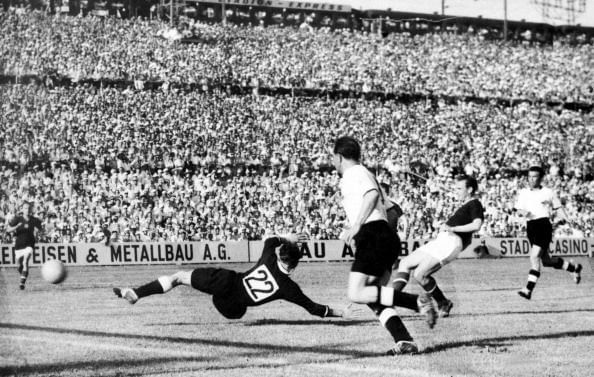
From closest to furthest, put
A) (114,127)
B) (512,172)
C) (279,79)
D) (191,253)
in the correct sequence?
(191,253), (114,127), (512,172), (279,79)

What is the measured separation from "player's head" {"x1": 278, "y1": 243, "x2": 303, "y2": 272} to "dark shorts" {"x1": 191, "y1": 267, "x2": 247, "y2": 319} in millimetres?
657

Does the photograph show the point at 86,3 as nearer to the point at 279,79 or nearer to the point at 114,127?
the point at 279,79

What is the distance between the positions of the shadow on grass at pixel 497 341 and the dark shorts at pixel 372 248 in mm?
1197

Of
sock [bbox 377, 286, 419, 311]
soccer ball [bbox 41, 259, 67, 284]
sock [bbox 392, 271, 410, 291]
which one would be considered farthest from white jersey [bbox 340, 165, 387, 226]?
soccer ball [bbox 41, 259, 67, 284]

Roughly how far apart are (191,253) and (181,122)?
11.3 m

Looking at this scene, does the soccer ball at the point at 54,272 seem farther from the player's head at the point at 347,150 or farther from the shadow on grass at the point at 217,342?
the player's head at the point at 347,150

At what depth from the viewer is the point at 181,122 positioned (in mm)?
43094

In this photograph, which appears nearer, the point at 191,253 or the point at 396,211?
the point at 396,211

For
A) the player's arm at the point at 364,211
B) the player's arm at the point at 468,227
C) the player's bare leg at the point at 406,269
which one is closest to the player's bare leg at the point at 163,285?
the player's bare leg at the point at 406,269

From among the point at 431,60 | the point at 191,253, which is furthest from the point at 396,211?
the point at 431,60

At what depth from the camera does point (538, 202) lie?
53.3ft

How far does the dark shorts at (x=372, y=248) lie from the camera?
8.72 meters

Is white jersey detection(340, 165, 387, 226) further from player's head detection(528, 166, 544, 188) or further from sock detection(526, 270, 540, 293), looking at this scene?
sock detection(526, 270, 540, 293)

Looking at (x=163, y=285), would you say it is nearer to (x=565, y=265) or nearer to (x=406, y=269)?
(x=406, y=269)
